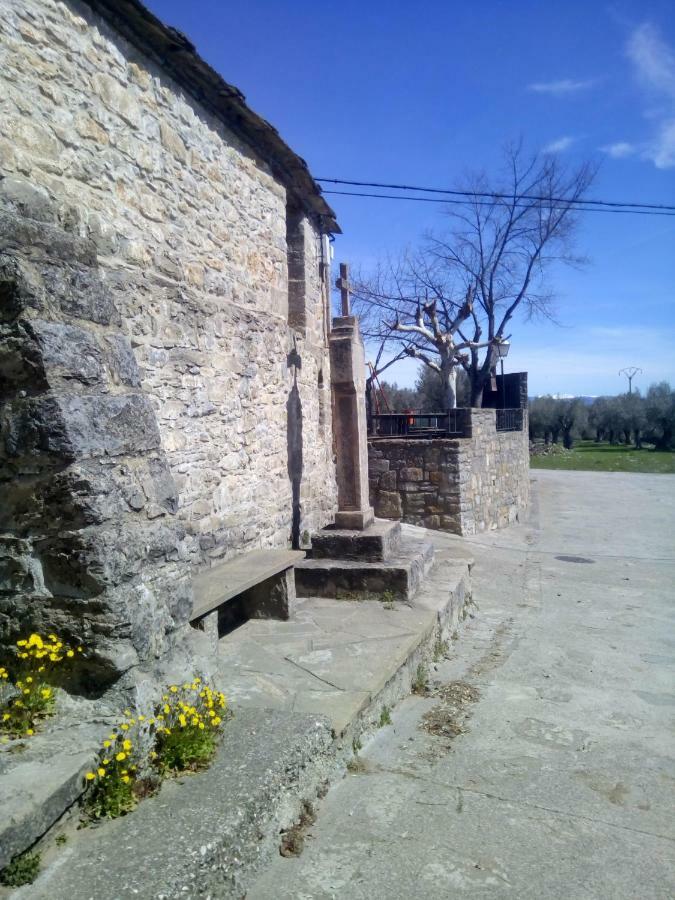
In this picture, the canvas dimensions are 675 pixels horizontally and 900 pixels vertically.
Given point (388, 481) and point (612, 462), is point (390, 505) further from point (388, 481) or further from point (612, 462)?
point (612, 462)

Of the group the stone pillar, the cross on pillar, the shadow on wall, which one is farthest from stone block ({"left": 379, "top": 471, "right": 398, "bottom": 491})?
the stone pillar

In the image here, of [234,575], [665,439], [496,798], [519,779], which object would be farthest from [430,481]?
[665,439]

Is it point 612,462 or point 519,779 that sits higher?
point 612,462

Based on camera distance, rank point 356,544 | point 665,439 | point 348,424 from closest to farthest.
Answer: point 356,544, point 348,424, point 665,439

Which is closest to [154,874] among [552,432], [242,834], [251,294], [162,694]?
[242,834]

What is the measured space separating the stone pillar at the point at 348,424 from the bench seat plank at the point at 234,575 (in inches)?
44.3

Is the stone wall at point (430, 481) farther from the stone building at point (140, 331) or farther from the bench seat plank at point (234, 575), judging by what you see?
the bench seat plank at point (234, 575)

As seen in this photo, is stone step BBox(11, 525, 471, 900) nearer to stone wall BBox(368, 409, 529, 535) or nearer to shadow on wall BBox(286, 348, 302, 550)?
shadow on wall BBox(286, 348, 302, 550)

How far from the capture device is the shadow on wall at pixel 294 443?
650 cm

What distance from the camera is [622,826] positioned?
281cm

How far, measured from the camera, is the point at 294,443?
21.7 feet

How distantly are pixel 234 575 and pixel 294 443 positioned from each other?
230 centimetres

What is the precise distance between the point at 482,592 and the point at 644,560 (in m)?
3.68

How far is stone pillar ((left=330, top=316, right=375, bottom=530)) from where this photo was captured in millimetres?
6152
